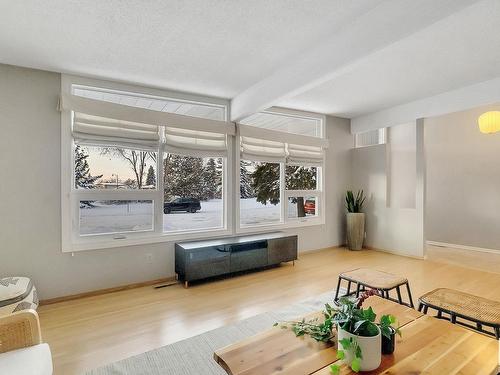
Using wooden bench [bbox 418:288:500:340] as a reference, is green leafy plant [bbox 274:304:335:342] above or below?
above

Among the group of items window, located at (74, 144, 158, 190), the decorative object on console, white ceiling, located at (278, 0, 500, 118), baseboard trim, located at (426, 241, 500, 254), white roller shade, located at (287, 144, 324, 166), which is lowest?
baseboard trim, located at (426, 241, 500, 254)

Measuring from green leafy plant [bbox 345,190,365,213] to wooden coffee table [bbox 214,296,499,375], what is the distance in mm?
3918

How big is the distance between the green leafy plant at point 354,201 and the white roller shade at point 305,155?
0.96 m

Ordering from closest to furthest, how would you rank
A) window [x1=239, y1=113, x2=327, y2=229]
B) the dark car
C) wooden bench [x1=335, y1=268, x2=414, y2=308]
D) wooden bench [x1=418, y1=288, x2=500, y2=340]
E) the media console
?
wooden bench [x1=418, y1=288, x2=500, y2=340] → wooden bench [x1=335, y1=268, x2=414, y2=308] → the media console → the dark car → window [x1=239, y1=113, x2=327, y2=229]

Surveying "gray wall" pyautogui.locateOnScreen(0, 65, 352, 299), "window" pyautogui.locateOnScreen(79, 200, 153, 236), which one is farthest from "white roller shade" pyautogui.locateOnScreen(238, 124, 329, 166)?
"gray wall" pyautogui.locateOnScreen(0, 65, 352, 299)

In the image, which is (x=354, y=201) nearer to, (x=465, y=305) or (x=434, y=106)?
(x=434, y=106)

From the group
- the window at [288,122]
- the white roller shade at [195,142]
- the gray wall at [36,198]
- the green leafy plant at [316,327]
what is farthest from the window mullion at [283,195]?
the green leafy plant at [316,327]

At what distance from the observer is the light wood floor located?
7.38 ft

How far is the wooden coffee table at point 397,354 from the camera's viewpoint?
4.26 ft

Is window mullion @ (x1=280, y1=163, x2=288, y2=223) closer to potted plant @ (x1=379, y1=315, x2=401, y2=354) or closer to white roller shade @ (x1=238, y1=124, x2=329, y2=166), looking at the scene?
white roller shade @ (x1=238, y1=124, x2=329, y2=166)

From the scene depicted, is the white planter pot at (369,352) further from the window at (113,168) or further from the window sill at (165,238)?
the window at (113,168)

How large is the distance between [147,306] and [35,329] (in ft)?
4.87

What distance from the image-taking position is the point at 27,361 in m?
1.39

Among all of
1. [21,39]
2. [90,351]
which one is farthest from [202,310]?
[21,39]
